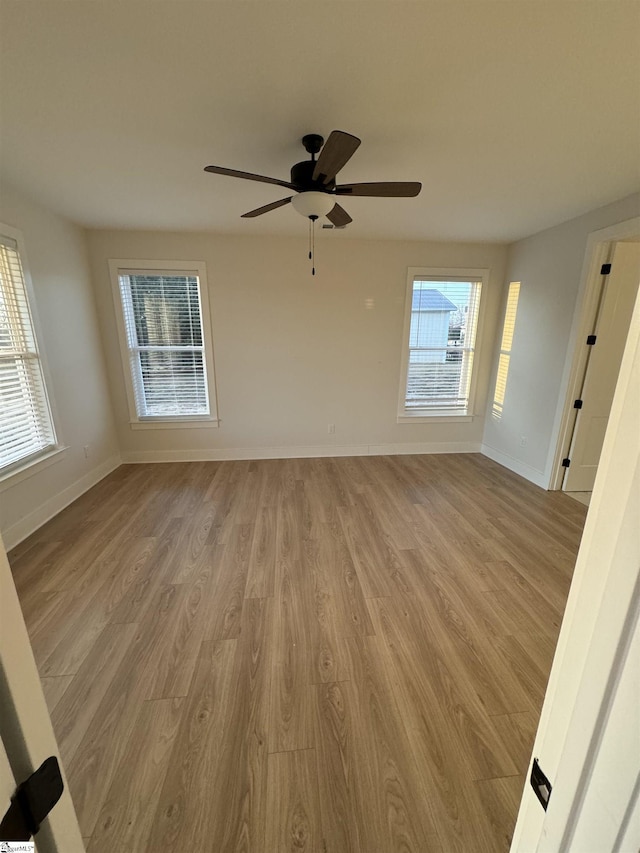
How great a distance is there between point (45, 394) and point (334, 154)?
→ 2958 mm

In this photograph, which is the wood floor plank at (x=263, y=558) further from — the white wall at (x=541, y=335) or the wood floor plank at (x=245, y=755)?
the white wall at (x=541, y=335)

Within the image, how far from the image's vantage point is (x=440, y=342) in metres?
4.23

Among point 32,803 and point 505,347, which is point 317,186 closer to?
point 32,803

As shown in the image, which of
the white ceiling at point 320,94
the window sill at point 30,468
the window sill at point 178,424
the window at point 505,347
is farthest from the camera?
the window sill at point 178,424

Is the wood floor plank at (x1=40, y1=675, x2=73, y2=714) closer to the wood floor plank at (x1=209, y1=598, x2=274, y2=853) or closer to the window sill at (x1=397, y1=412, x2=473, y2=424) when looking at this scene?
the wood floor plank at (x1=209, y1=598, x2=274, y2=853)

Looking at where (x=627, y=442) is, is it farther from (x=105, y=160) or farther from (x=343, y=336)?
(x=343, y=336)

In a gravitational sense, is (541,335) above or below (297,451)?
above

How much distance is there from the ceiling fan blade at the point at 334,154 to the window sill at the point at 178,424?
2.99 meters

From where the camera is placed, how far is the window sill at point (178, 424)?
4039 mm

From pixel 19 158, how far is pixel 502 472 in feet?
16.2

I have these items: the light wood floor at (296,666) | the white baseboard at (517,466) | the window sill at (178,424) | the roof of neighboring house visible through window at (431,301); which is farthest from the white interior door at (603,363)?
the window sill at (178,424)

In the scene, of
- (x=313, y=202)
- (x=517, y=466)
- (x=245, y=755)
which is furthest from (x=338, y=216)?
(x=517, y=466)

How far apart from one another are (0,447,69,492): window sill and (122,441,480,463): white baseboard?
113cm

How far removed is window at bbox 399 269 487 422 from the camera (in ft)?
13.3
